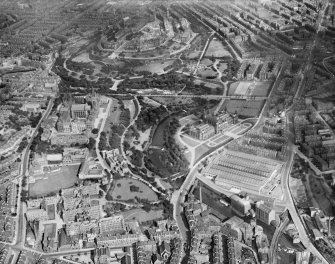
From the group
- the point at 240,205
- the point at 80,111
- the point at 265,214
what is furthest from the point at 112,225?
the point at 80,111

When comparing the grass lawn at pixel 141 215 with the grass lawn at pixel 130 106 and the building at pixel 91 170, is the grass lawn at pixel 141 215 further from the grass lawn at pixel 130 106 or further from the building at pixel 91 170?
the grass lawn at pixel 130 106

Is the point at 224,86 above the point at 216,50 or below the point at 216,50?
below

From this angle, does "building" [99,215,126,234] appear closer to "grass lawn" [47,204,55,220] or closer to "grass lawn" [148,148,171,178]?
"grass lawn" [47,204,55,220]

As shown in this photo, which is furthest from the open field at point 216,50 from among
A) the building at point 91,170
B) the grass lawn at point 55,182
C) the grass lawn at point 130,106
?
the grass lawn at point 55,182

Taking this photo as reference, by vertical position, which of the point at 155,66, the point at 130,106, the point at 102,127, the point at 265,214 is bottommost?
the point at 265,214

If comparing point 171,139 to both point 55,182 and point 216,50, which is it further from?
point 216,50

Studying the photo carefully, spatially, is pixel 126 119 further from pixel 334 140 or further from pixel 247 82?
pixel 334 140
